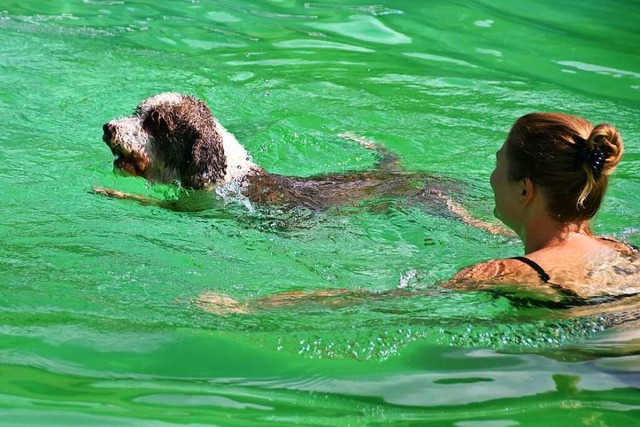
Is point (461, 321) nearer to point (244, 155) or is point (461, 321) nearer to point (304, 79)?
point (244, 155)

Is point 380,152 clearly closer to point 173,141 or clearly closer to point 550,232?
point 173,141

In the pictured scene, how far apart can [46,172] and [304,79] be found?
305 centimetres

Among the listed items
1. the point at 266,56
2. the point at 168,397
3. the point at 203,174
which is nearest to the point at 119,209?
the point at 203,174

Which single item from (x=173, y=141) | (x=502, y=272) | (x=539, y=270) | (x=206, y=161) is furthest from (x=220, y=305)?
(x=173, y=141)

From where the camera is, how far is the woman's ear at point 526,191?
15.6 feet

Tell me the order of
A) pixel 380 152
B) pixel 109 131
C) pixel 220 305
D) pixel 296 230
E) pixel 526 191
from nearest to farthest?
1. pixel 526 191
2. pixel 220 305
3. pixel 296 230
4. pixel 109 131
5. pixel 380 152

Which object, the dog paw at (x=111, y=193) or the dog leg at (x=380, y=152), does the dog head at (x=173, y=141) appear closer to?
the dog paw at (x=111, y=193)

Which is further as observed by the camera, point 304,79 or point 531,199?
point 304,79

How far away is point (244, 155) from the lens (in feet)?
23.8

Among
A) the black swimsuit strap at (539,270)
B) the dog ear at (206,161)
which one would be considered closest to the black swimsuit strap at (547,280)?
the black swimsuit strap at (539,270)

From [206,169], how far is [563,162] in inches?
120

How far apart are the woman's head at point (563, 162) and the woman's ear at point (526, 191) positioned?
0.02 metres

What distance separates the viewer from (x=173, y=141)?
7023mm

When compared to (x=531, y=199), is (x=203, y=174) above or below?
below
